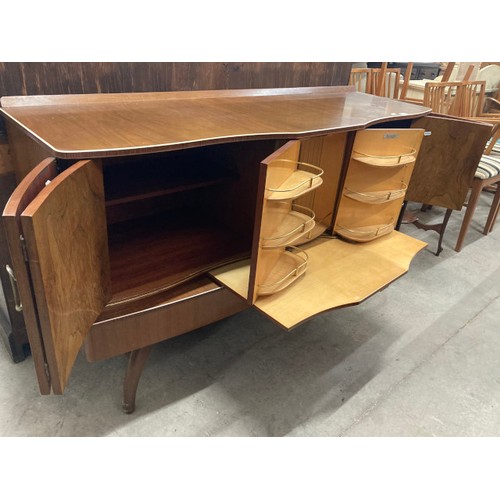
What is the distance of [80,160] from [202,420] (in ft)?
2.73

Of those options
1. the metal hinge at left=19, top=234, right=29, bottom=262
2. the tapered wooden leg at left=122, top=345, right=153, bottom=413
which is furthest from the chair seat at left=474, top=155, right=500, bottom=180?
the metal hinge at left=19, top=234, right=29, bottom=262

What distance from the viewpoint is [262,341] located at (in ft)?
5.20

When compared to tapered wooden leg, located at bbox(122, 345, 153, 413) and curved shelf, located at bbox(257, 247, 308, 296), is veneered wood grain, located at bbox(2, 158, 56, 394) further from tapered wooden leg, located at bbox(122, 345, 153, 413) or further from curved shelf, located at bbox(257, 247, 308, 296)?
curved shelf, located at bbox(257, 247, 308, 296)

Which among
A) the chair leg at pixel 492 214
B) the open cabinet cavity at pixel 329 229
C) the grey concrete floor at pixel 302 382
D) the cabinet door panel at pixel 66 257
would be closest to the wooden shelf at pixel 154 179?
the cabinet door panel at pixel 66 257

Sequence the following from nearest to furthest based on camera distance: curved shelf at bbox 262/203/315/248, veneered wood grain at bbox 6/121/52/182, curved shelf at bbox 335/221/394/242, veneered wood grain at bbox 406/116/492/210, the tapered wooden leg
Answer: veneered wood grain at bbox 6/121/52/182 → curved shelf at bbox 262/203/315/248 → the tapered wooden leg → curved shelf at bbox 335/221/394/242 → veneered wood grain at bbox 406/116/492/210

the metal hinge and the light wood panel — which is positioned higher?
the metal hinge

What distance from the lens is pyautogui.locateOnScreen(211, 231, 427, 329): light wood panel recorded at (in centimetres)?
110

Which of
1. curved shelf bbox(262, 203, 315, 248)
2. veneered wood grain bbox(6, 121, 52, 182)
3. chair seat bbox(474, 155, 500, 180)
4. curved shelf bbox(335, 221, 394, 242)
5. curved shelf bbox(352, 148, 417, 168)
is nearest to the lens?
veneered wood grain bbox(6, 121, 52, 182)

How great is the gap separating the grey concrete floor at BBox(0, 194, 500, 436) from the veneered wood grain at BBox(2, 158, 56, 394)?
1.66 feet

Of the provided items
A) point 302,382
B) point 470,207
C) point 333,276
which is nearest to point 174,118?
point 333,276

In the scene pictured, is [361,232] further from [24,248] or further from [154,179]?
[24,248]

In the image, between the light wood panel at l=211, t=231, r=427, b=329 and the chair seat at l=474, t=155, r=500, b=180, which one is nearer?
the light wood panel at l=211, t=231, r=427, b=329

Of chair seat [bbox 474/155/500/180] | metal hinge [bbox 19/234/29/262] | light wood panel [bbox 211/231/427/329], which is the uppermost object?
metal hinge [bbox 19/234/29/262]

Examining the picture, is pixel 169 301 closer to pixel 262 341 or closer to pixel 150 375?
pixel 150 375
